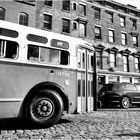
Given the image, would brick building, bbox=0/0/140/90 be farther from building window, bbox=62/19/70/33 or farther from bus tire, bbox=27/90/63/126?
bus tire, bbox=27/90/63/126

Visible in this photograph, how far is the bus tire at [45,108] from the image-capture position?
15.3 ft

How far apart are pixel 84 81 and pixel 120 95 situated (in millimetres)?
5593

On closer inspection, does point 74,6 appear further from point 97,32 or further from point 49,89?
point 49,89

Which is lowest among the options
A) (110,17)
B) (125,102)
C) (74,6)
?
(125,102)

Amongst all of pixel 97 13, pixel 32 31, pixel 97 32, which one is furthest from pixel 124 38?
pixel 32 31

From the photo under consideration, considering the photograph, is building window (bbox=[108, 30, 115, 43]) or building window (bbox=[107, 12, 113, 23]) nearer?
building window (bbox=[108, 30, 115, 43])

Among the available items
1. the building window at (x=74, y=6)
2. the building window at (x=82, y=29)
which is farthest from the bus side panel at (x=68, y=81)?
the building window at (x=74, y=6)

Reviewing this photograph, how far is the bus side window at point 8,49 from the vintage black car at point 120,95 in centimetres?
779

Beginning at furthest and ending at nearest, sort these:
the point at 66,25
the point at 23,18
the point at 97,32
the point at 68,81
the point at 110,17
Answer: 1. the point at 110,17
2. the point at 97,32
3. the point at 66,25
4. the point at 23,18
5. the point at 68,81

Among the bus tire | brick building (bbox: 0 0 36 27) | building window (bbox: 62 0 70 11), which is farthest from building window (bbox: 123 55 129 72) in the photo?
the bus tire

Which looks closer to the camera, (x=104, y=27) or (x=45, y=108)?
(x=45, y=108)

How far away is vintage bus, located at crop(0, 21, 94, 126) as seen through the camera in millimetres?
4465

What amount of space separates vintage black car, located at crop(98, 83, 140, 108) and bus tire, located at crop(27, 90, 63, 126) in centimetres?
661

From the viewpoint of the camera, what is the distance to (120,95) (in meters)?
10.9
